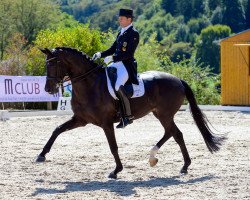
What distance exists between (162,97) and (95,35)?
2610 centimetres

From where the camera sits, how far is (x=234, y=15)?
114125 mm

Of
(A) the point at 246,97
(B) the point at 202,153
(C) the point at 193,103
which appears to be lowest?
(A) the point at 246,97

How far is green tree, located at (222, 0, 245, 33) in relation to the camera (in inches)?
4381

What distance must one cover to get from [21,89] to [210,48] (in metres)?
73.2

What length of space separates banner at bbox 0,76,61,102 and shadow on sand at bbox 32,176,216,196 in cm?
1421

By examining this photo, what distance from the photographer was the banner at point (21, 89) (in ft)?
76.5

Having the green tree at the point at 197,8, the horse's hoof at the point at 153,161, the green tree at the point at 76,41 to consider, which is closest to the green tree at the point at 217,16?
the green tree at the point at 197,8

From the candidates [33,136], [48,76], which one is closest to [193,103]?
[48,76]

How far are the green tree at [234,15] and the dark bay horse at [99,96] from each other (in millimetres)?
102501

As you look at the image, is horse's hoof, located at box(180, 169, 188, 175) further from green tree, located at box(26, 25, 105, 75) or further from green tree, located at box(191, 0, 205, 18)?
green tree, located at box(191, 0, 205, 18)

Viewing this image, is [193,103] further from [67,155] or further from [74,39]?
[74,39]

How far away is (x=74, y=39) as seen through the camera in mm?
36062

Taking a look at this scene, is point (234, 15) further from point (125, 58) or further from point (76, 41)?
point (125, 58)

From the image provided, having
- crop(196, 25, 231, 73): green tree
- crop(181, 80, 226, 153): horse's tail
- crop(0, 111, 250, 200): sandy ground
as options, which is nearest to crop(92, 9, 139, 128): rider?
crop(0, 111, 250, 200): sandy ground
